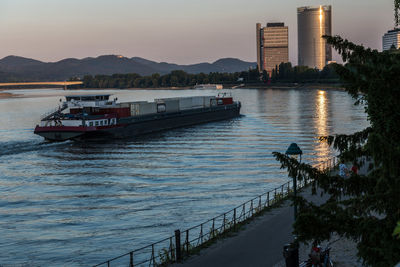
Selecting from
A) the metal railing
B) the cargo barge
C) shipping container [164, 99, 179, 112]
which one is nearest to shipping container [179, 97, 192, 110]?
the cargo barge

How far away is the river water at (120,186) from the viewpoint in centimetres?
2770

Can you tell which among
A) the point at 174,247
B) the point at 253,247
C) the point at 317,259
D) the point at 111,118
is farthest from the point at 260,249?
the point at 111,118

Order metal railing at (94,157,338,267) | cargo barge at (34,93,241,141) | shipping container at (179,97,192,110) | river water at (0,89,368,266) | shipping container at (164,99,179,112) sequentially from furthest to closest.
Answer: shipping container at (179,97,192,110) → shipping container at (164,99,179,112) → cargo barge at (34,93,241,141) → river water at (0,89,368,266) → metal railing at (94,157,338,267)

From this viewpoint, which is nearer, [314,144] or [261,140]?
[314,144]

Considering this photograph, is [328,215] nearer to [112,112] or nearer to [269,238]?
[269,238]

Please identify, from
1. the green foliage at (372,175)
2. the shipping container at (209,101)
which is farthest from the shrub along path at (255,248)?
the shipping container at (209,101)

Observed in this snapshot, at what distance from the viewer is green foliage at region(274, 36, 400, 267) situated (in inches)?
436

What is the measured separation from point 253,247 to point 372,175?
28.9 ft

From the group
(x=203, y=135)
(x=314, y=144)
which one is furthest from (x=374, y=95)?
(x=203, y=135)

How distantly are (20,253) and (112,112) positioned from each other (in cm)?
5271

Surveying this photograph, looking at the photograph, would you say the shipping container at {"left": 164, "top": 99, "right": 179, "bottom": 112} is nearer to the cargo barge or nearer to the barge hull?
the cargo barge

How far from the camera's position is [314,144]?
62.5 metres

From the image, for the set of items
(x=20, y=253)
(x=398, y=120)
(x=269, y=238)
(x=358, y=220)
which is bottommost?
(x=20, y=253)

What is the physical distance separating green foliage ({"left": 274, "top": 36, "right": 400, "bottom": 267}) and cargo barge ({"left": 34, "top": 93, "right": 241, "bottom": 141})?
195 ft
